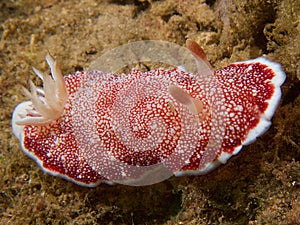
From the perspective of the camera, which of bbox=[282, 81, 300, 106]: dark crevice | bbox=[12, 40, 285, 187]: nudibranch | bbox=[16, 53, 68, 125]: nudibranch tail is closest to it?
bbox=[12, 40, 285, 187]: nudibranch

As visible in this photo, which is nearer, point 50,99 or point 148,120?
point 148,120

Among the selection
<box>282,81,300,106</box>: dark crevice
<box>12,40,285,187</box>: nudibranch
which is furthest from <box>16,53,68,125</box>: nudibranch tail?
<box>282,81,300,106</box>: dark crevice

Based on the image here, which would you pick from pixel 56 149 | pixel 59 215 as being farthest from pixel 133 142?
pixel 59 215

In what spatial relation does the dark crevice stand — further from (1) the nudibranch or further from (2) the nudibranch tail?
(2) the nudibranch tail

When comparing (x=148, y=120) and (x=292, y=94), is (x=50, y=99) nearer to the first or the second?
(x=148, y=120)

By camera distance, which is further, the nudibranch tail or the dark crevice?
the nudibranch tail

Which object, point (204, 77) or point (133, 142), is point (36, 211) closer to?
point (133, 142)

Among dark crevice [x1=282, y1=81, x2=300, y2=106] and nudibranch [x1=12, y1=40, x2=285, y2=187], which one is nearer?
nudibranch [x1=12, y1=40, x2=285, y2=187]

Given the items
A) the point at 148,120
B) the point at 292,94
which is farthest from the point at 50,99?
the point at 292,94

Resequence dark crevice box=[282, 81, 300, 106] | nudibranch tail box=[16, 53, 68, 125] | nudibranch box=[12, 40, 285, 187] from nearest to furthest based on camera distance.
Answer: nudibranch box=[12, 40, 285, 187]
dark crevice box=[282, 81, 300, 106]
nudibranch tail box=[16, 53, 68, 125]
